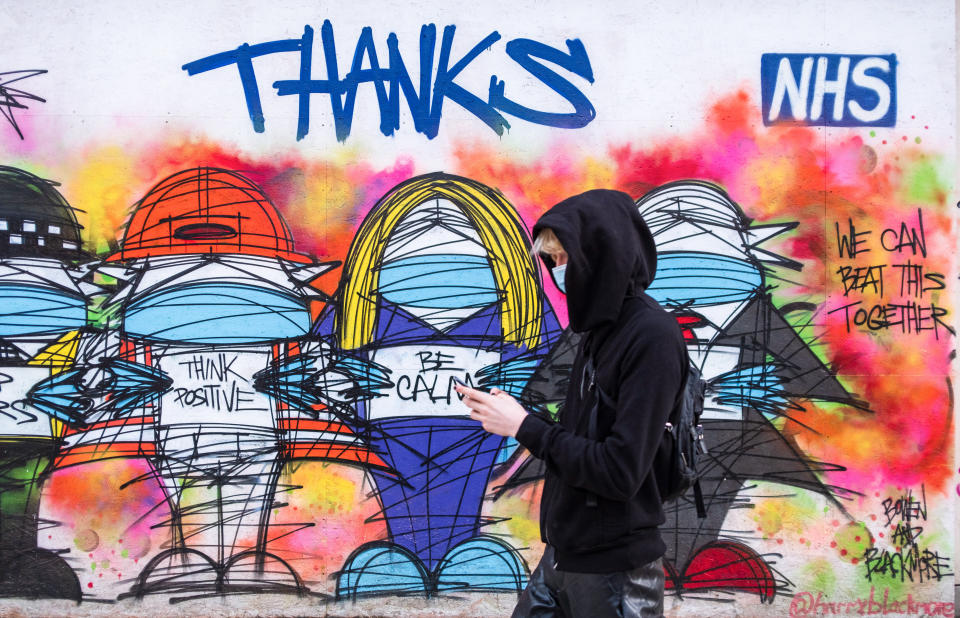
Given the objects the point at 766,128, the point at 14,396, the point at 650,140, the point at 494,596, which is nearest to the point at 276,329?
the point at 14,396

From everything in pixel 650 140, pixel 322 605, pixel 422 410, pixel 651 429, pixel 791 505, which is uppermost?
pixel 650 140

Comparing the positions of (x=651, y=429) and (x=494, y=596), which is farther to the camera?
(x=494, y=596)

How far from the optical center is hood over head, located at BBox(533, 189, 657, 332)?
6.19ft

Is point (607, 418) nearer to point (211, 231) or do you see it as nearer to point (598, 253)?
point (598, 253)

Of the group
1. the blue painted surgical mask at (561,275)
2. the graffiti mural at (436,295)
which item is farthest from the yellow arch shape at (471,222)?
the blue painted surgical mask at (561,275)

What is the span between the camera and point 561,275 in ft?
6.56

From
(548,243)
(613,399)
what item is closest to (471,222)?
(548,243)

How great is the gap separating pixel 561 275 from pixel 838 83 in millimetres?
2504

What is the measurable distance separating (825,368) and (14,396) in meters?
3.96

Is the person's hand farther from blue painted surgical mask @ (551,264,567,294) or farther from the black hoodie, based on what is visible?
blue painted surgical mask @ (551,264,567,294)

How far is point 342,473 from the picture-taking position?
3.68 meters

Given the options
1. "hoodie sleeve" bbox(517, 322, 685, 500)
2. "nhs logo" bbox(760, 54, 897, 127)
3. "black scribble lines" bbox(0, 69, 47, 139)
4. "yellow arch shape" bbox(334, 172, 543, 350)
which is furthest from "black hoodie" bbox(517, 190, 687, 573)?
"black scribble lines" bbox(0, 69, 47, 139)

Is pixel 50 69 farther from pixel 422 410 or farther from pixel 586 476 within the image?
pixel 586 476

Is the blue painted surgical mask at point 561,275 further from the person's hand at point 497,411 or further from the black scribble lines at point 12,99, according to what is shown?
the black scribble lines at point 12,99
